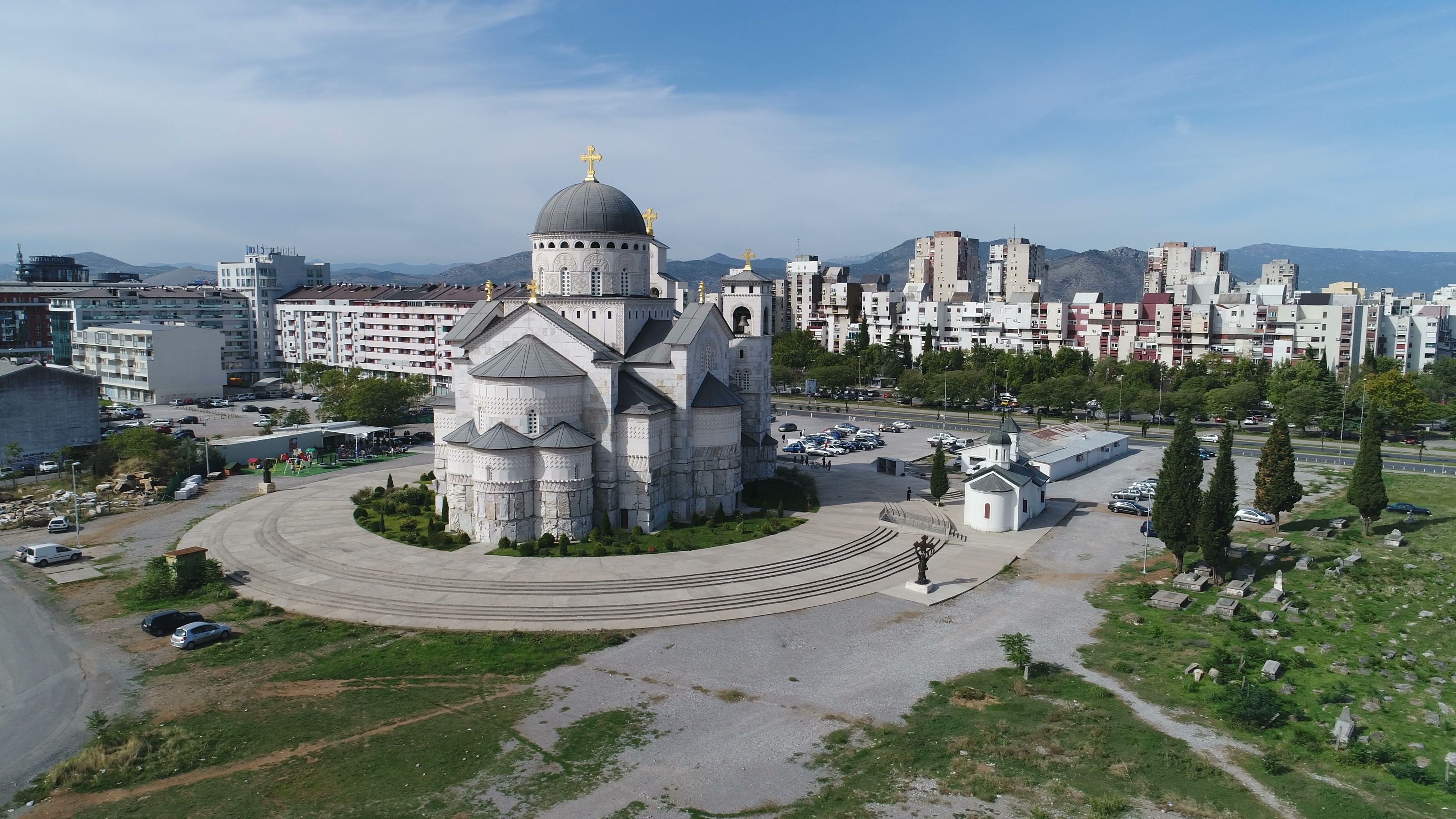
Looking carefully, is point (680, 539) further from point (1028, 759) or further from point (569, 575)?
point (1028, 759)

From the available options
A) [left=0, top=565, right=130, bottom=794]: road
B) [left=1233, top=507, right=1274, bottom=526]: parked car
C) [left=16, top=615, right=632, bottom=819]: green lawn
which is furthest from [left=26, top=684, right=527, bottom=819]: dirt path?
[left=1233, top=507, right=1274, bottom=526]: parked car

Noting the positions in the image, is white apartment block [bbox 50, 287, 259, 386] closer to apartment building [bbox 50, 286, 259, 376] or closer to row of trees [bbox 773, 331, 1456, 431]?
apartment building [bbox 50, 286, 259, 376]

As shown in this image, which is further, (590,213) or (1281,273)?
(1281,273)

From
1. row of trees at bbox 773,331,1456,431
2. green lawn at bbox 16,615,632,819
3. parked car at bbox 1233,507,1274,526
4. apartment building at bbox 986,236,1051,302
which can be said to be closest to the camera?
green lawn at bbox 16,615,632,819

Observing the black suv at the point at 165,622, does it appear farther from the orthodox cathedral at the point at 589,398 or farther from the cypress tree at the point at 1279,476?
the cypress tree at the point at 1279,476

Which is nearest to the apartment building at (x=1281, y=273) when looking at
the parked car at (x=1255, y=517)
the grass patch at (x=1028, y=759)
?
the parked car at (x=1255, y=517)

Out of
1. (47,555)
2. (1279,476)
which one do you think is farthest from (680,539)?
(1279,476)
